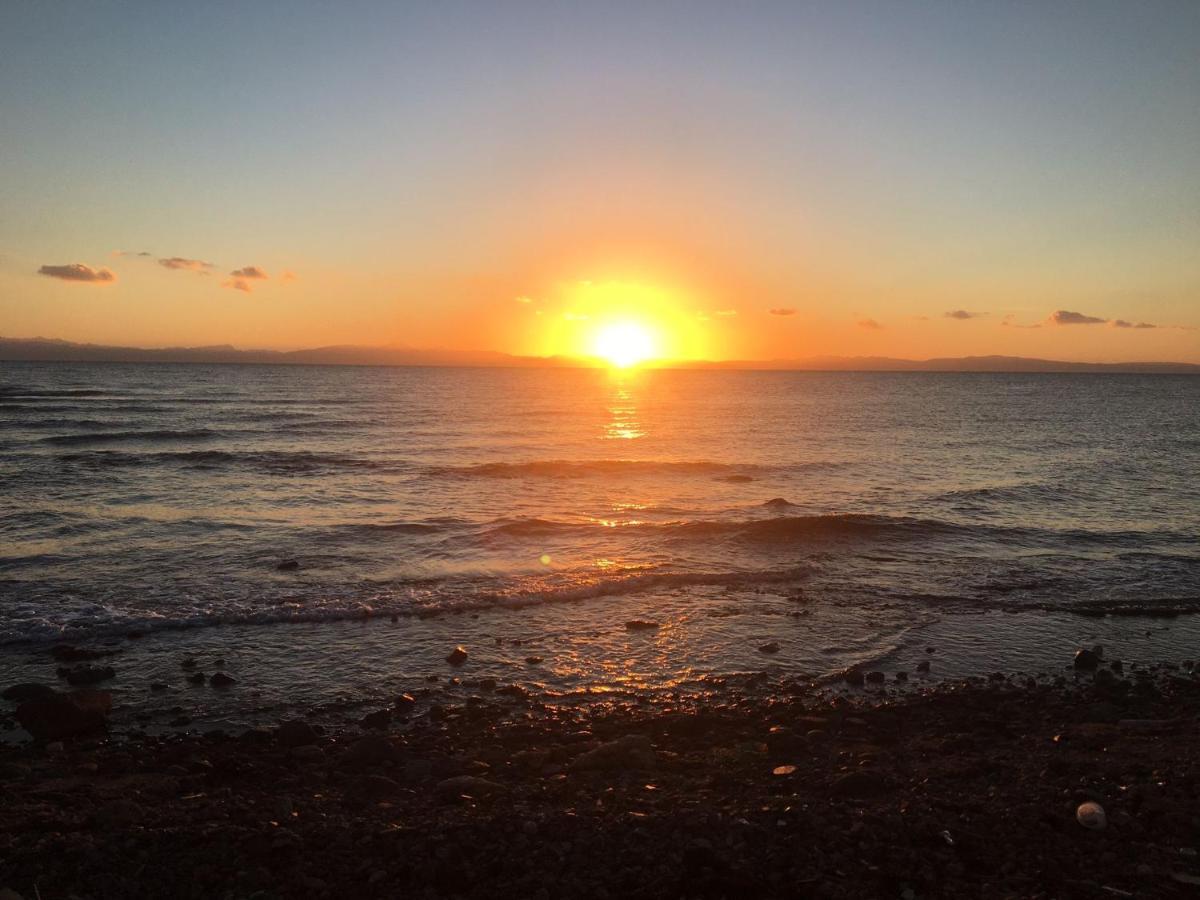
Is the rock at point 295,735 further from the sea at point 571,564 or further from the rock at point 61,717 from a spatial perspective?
the rock at point 61,717

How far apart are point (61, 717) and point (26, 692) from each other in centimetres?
175

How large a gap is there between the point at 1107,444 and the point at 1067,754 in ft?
172

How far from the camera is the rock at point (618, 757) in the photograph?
8.57 meters

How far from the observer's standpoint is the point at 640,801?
764 cm

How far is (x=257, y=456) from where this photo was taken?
4025 cm

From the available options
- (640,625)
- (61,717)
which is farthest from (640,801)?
(61,717)

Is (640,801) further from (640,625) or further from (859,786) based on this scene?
(640,625)

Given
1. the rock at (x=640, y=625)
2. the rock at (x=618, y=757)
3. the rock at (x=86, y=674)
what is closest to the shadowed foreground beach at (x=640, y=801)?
the rock at (x=618, y=757)

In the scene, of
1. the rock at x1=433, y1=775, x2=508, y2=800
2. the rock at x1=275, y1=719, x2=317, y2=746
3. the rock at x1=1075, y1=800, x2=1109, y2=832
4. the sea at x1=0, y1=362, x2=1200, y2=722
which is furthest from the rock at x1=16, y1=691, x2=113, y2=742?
the rock at x1=1075, y1=800, x2=1109, y2=832

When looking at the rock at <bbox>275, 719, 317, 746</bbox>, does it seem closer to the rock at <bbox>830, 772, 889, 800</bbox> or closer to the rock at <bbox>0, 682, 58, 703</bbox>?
the rock at <bbox>0, 682, 58, 703</bbox>

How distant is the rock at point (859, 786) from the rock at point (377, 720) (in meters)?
5.74

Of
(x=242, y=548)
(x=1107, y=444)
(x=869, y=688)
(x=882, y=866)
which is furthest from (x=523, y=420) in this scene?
(x=882, y=866)

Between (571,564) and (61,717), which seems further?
(571,564)

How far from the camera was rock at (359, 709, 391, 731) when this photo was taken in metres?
9.93
